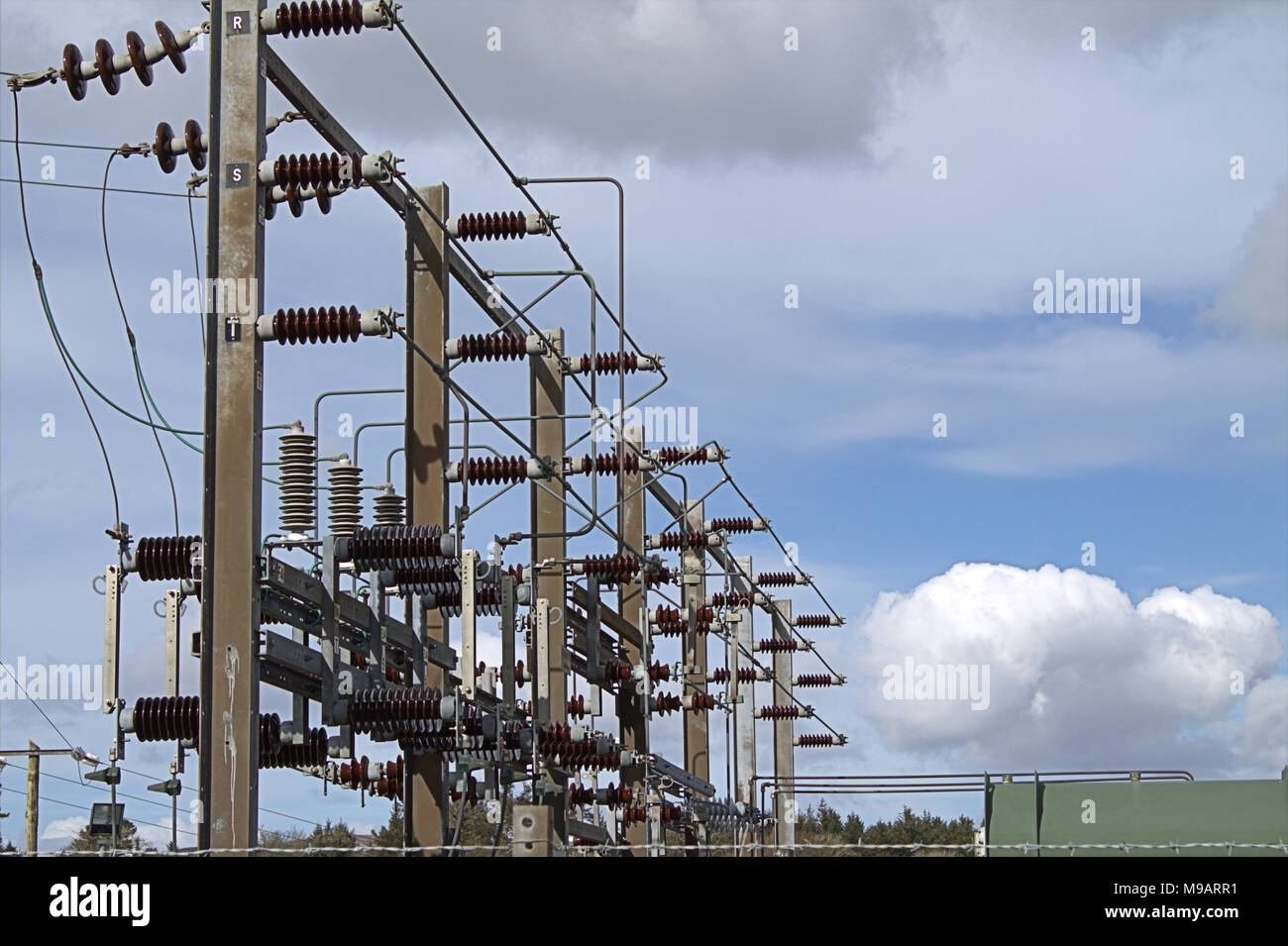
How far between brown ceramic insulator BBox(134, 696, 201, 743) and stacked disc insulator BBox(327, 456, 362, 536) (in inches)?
102

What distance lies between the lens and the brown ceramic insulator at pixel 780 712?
105 feet

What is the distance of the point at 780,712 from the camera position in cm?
3222

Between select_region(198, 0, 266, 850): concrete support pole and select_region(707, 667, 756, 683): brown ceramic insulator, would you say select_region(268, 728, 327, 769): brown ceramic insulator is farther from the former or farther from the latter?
select_region(707, 667, 756, 683): brown ceramic insulator

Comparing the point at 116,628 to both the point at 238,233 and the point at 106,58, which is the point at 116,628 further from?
the point at 106,58

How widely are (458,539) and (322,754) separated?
2534 millimetres

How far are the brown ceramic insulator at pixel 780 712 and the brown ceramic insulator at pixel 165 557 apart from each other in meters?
21.8

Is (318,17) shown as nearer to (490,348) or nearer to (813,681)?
(490,348)

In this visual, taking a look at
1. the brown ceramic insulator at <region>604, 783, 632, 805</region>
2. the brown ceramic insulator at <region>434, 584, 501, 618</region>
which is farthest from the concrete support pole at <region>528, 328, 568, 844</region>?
the brown ceramic insulator at <region>434, 584, 501, 618</region>

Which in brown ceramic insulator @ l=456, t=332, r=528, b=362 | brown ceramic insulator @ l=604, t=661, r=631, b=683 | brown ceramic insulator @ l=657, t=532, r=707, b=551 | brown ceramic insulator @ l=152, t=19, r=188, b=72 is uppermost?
brown ceramic insulator @ l=152, t=19, r=188, b=72

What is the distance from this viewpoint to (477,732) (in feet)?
48.8

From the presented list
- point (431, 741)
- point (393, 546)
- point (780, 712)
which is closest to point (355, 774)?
point (431, 741)

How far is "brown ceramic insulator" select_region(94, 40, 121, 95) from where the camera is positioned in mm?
11859

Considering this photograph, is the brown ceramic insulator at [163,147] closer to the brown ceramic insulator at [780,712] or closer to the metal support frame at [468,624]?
the metal support frame at [468,624]
